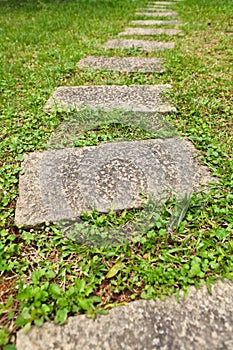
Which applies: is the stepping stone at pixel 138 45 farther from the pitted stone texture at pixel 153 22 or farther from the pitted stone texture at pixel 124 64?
the pitted stone texture at pixel 153 22

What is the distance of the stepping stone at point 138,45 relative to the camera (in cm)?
353

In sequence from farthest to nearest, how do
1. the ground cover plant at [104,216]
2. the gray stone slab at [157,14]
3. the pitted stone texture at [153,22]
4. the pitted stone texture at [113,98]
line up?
the gray stone slab at [157,14]
the pitted stone texture at [153,22]
the pitted stone texture at [113,98]
the ground cover plant at [104,216]

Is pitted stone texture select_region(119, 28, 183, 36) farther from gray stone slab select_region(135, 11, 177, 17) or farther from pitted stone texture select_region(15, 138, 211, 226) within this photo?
pitted stone texture select_region(15, 138, 211, 226)

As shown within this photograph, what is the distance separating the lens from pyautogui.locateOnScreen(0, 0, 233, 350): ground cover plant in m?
1.10

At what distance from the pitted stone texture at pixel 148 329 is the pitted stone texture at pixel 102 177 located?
0.50 metres

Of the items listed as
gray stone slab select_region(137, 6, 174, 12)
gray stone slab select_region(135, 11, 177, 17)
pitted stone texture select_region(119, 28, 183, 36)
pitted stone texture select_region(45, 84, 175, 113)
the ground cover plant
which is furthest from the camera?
gray stone slab select_region(137, 6, 174, 12)

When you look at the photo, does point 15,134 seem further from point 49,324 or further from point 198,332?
point 198,332

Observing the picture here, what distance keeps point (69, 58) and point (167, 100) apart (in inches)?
56.3

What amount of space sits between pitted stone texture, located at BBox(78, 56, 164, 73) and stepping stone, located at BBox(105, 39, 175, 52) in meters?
0.41

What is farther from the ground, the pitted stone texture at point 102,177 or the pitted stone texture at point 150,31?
the pitted stone texture at point 150,31

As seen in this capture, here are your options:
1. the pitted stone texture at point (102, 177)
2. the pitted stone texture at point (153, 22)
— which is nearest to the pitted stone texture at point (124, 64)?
the pitted stone texture at point (102, 177)

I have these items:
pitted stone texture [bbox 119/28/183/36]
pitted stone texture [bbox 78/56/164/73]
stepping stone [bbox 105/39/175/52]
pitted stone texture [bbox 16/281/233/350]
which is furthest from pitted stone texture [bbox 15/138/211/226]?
pitted stone texture [bbox 119/28/183/36]

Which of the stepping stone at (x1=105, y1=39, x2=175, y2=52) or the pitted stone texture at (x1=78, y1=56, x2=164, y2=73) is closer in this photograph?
the pitted stone texture at (x1=78, y1=56, x2=164, y2=73)

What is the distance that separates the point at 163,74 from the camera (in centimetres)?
284
